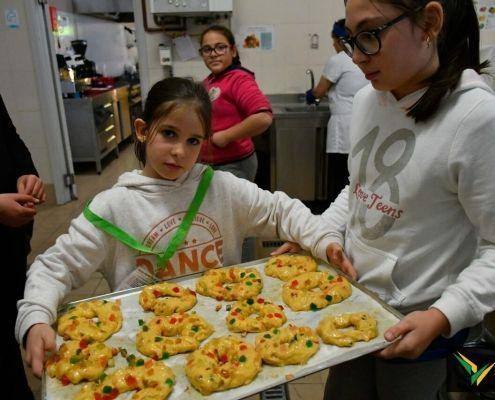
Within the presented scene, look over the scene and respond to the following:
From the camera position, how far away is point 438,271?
94 centimetres

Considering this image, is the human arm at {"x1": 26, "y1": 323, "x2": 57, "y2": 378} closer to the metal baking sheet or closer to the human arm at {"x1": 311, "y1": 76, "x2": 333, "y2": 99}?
the metal baking sheet

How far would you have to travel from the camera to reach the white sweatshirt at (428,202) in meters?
0.83

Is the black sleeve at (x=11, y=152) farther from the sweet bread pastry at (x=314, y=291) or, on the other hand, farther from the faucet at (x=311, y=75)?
the faucet at (x=311, y=75)

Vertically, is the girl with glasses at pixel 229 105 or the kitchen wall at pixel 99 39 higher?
the kitchen wall at pixel 99 39

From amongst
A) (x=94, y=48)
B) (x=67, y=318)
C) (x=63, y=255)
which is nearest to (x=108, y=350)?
(x=67, y=318)

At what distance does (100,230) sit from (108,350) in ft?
1.11

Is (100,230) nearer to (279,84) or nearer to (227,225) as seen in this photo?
(227,225)

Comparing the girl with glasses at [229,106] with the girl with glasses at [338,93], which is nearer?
the girl with glasses at [229,106]

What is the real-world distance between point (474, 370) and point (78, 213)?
3594 mm

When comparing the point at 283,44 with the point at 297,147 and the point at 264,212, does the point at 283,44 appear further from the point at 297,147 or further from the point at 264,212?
the point at 264,212

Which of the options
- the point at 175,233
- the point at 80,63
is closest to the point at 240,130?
the point at 175,233

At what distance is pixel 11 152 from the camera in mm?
1546

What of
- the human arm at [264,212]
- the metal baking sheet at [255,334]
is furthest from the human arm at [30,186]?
the human arm at [264,212]

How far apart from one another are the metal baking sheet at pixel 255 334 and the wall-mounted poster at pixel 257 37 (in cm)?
293
